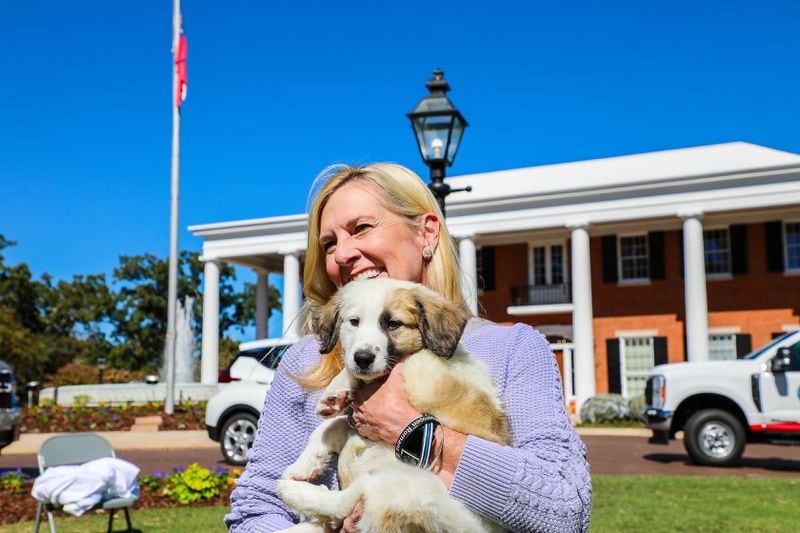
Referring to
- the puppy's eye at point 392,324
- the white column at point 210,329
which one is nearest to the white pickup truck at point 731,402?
the puppy's eye at point 392,324

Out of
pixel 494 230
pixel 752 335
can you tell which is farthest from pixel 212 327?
pixel 752 335

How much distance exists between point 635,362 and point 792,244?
7.53 m

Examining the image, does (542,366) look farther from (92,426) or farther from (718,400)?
(92,426)

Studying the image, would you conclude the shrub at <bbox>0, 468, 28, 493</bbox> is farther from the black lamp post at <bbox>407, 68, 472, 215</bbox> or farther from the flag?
the flag

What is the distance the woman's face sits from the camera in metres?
3.07

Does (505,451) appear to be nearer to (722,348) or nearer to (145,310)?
(722,348)

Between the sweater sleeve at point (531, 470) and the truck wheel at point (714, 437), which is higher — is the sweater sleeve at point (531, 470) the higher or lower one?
the higher one

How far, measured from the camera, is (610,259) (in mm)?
34656

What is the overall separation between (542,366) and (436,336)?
0.42m

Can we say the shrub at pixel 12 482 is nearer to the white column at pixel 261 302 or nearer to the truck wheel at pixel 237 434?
the truck wheel at pixel 237 434

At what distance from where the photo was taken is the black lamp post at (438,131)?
11.0 meters

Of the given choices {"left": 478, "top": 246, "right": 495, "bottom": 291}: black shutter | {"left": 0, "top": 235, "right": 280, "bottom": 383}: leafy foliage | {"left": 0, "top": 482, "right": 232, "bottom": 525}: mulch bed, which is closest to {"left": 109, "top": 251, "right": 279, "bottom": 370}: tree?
{"left": 0, "top": 235, "right": 280, "bottom": 383}: leafy foliage

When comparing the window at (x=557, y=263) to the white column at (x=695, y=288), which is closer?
the white column at (x=695, y=288)

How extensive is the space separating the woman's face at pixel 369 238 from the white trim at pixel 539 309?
31428 millimetres
